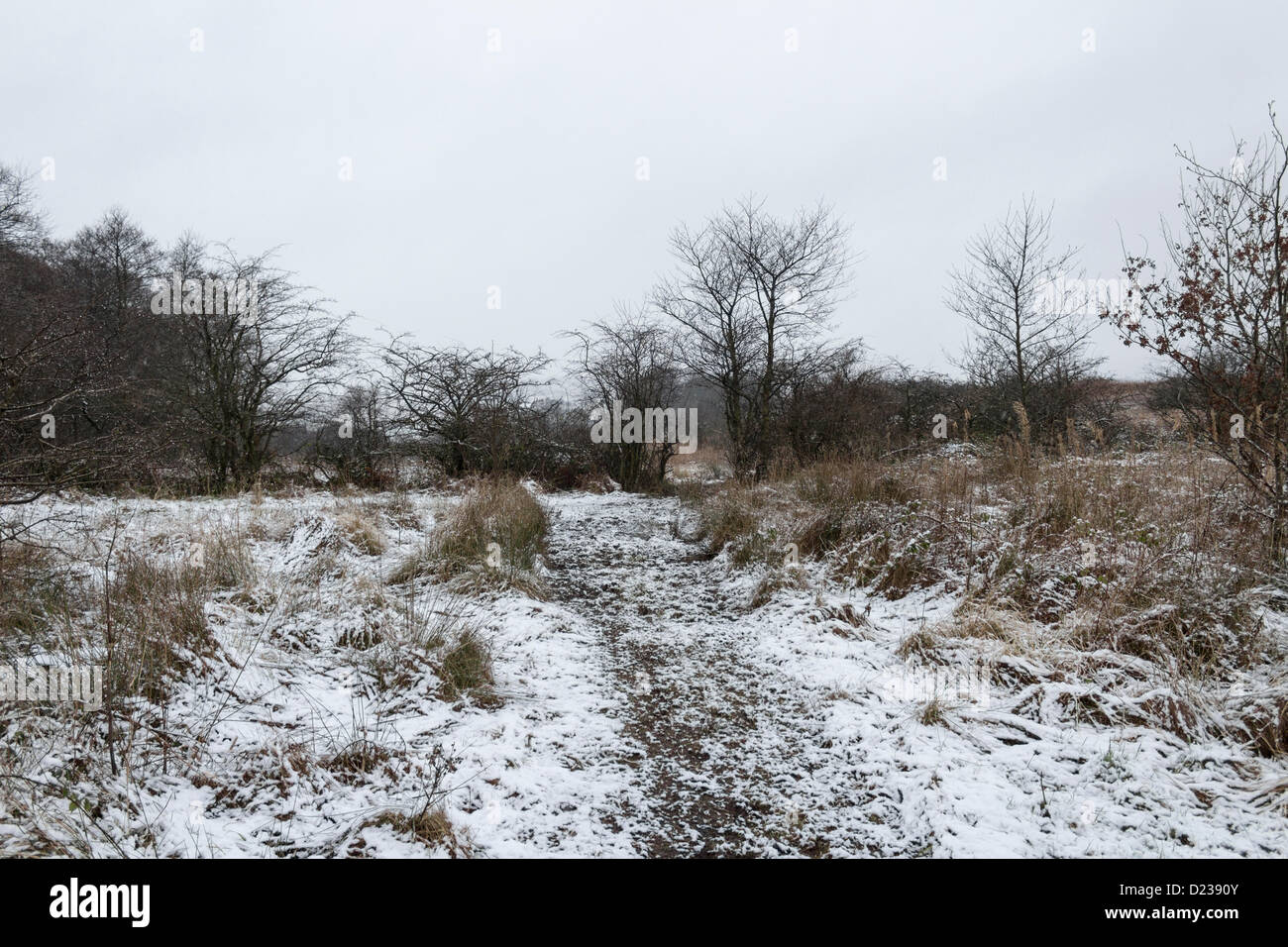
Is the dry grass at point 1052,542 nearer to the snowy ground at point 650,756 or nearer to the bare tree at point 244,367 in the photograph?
the snowy ground at point 650,756

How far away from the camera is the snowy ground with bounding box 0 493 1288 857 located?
88.4 inches

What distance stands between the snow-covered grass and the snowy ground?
2cm

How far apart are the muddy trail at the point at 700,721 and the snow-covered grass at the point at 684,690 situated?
2 cm

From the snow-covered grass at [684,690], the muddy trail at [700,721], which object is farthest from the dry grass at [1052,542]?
the muddy trail at [700,721]

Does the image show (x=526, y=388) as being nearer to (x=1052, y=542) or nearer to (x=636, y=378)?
(x=636, y=378)

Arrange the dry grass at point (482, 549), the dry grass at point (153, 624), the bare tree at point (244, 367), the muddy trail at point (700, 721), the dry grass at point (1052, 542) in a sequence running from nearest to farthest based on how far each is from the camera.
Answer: the muddy trail at point (700, 721) → the dry grass at point (153, 624) → the dry grass at point (1052, 542) → the dry grass at point (482, 549) → the bare tree at point (244, 367)

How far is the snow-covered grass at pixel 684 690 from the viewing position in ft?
7.59

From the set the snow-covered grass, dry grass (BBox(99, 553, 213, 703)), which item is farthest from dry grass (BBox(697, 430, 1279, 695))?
dry grass (BBox(99, 553, 213, 703))

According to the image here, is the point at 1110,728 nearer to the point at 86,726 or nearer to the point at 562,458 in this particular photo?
the point at 86,726

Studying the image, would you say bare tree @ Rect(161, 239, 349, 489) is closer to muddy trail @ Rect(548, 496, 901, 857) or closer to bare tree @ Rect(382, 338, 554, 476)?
bare tree @ Rect(382, 338, 554, 476)
